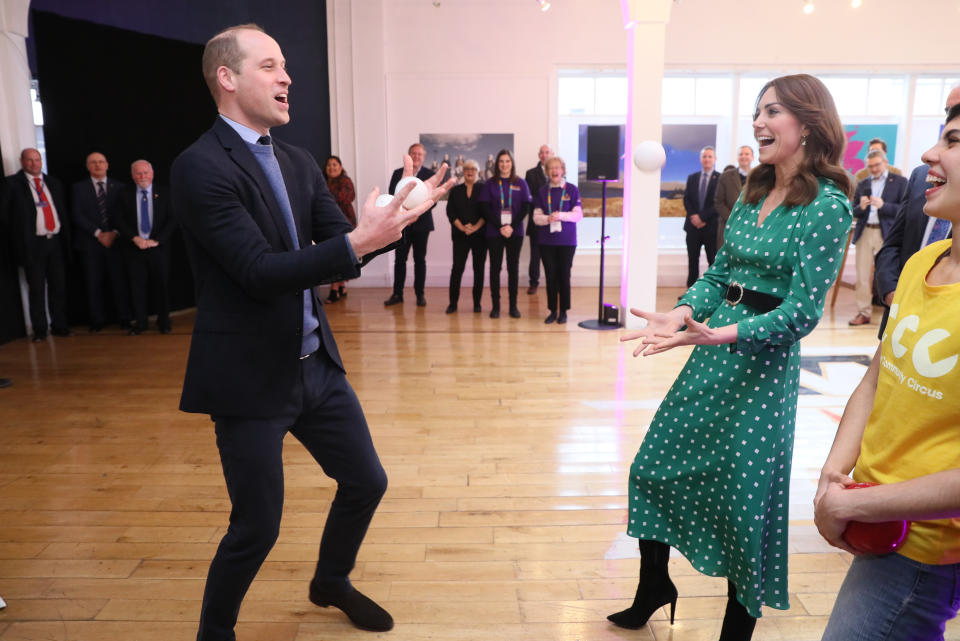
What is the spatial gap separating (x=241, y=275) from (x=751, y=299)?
4.48 feet

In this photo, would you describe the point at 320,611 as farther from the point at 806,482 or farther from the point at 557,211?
the point at 557,211

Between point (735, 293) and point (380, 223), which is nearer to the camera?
point (380, 223)

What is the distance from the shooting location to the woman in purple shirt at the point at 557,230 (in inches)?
310

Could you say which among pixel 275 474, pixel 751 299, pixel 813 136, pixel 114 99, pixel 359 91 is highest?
pixel 359 91

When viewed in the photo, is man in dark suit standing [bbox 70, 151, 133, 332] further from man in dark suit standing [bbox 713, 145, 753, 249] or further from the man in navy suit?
the man in navy suit

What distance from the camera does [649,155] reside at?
6.60 m

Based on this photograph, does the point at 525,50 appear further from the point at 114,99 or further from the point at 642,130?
the point at 114,99

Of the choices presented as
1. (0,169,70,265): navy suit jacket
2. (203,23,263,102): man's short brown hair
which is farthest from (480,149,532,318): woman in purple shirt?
(203,23,263,102): man's short brown hair

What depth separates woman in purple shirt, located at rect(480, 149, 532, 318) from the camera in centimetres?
841

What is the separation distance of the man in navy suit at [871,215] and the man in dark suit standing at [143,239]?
731 centimetres

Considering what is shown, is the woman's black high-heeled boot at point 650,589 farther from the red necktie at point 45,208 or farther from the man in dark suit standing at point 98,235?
the red necktie at point 45,208

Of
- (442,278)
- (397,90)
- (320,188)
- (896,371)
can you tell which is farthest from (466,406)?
(397,90)

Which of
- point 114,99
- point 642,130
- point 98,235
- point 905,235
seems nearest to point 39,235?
point 98,235

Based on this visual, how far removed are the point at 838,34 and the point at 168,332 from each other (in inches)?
381
